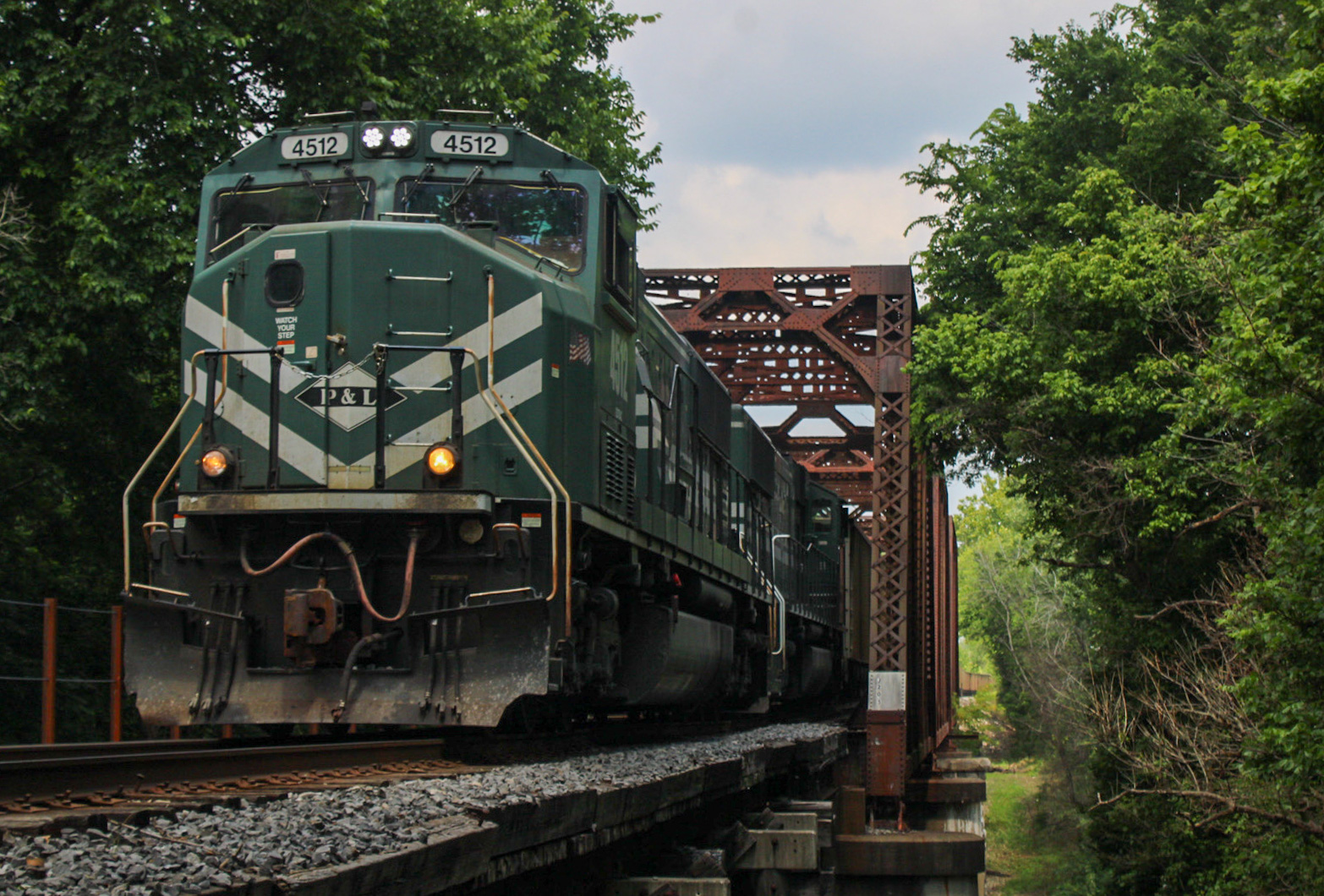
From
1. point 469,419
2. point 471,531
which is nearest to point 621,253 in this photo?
point 469,419

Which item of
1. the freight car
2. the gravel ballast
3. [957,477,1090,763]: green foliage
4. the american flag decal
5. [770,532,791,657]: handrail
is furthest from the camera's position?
[957,477,1090,763]: green foliage

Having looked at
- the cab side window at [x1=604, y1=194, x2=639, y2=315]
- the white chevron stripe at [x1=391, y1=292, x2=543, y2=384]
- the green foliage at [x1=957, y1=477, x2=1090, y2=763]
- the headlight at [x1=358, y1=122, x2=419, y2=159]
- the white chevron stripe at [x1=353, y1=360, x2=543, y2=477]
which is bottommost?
the green foliage at [x1=957, y1=477, x2=1090, y2=763]

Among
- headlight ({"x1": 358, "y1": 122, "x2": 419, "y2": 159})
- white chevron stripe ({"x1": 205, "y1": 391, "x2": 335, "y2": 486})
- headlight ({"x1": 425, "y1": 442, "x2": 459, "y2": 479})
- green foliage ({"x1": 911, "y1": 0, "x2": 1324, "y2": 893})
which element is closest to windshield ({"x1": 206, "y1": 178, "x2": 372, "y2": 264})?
headlight ({"x1": 358, "y1": 122, "x2": 419, "y2": 159})

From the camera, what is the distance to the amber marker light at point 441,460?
764 centimetres

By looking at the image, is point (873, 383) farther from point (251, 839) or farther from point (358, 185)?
point (251, 839)

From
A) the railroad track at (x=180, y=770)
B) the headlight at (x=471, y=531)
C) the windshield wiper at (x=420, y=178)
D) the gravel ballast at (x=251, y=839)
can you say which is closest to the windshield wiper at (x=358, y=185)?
the windshield wiper at (x=420, y=178)

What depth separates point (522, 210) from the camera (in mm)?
8750

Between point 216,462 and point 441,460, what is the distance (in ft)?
4.51

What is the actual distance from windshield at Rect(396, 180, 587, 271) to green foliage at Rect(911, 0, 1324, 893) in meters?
5.48

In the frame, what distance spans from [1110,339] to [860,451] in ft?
55.3

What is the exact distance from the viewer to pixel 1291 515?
37.0 feet

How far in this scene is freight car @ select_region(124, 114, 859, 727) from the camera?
739 centimetres

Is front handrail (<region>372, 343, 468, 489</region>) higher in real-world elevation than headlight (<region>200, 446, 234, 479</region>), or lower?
higher

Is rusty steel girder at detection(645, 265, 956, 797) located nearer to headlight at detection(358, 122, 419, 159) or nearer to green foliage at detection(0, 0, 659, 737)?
green foliage at detection(0, 0, 659, 737)
